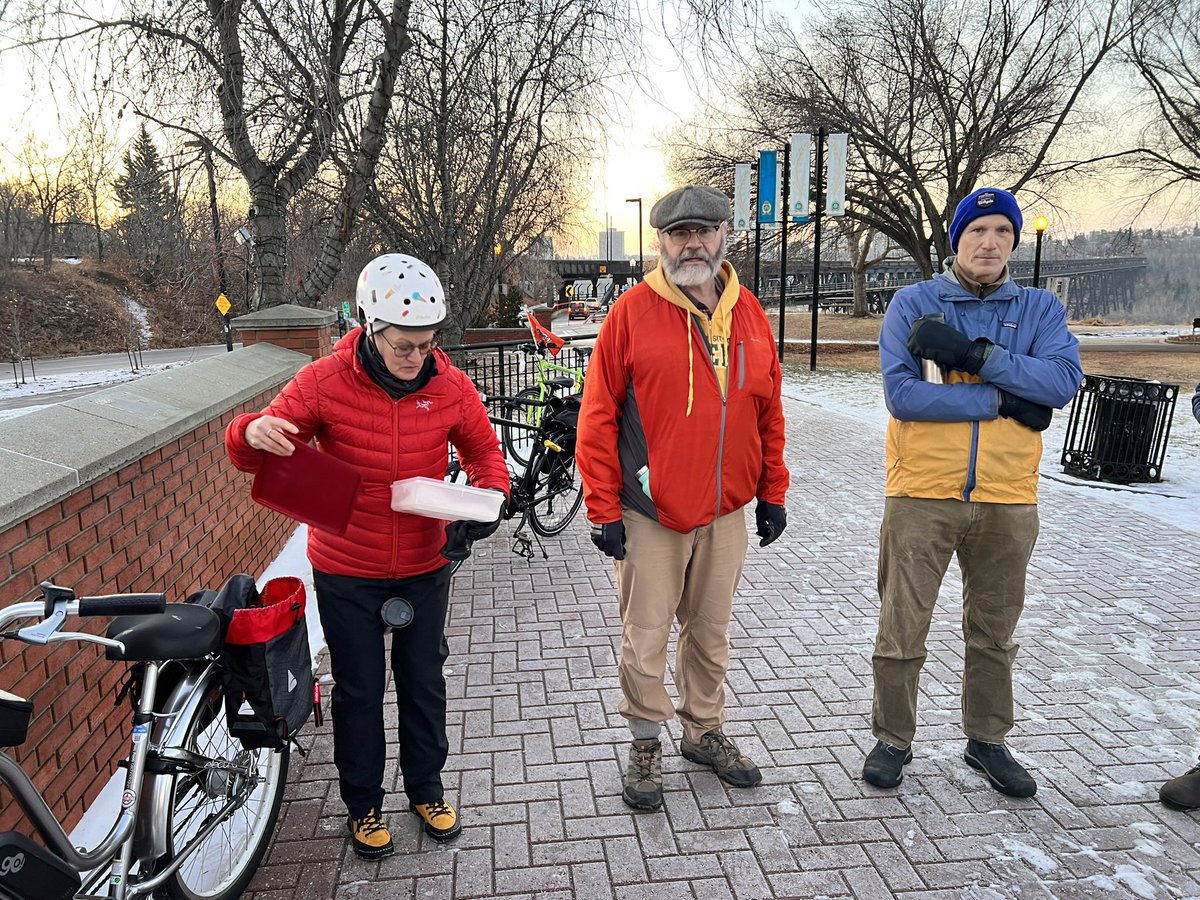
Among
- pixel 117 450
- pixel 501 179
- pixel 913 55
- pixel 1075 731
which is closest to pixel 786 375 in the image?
pixel 501 179

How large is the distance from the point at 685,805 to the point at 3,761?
85.3 inches

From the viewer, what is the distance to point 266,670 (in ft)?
7.11

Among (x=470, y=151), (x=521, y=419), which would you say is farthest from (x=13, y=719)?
(x=470, y=151)

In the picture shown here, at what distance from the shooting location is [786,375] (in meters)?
19.4

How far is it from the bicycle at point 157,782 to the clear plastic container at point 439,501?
2.07 feet

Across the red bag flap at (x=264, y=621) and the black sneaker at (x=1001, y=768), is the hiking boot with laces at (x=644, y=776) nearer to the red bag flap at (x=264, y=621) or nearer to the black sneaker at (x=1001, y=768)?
the black sneaker at (x=1001, y=768)

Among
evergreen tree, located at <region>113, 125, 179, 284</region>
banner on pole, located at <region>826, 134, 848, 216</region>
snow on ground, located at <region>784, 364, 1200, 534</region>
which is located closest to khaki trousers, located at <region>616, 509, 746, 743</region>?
evergreen tree, located at <region>113, 125, 179, 284</region>

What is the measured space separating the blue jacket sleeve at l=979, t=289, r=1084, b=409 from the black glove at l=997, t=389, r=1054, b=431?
0.03 metres

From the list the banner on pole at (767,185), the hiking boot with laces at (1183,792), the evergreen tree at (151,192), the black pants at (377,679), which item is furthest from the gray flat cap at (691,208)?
the banner on pole at (767,185)

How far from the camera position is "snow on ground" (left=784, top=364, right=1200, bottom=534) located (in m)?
7.11

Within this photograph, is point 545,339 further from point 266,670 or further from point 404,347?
point 266,670

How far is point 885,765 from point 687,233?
220 centimetres

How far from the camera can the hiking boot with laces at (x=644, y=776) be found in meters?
2.87

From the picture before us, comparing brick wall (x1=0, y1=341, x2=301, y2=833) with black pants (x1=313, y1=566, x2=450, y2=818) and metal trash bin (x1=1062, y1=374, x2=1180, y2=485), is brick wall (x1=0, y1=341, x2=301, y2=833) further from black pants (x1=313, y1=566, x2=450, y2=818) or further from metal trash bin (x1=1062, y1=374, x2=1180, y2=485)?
metal trash bin (x1=1062, y1=374, x2=1180, y2=485)
